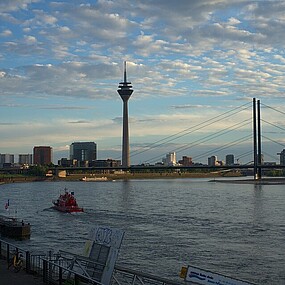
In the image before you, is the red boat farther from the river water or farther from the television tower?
the television tower

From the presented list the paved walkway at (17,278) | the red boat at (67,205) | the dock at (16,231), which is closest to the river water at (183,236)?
the dock at (16,231)

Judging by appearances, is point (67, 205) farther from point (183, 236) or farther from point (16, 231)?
point (183, 236)

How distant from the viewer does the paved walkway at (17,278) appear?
34.9 ft

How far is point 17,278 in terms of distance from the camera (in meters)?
11.0

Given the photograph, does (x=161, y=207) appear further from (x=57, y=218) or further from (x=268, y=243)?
(x=268, y=243)

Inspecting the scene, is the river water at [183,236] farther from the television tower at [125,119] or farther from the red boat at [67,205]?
the television tower at [125,119]

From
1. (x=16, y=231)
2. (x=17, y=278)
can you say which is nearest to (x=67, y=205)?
(x=16, y=231)

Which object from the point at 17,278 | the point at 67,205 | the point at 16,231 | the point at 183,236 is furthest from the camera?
the point at 67,205

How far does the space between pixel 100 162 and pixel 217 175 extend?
1445 inches

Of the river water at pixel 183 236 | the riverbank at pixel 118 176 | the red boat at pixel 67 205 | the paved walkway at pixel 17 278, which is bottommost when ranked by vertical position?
the river water at pixel 183 236

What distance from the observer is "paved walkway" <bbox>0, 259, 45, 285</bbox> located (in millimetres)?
10633

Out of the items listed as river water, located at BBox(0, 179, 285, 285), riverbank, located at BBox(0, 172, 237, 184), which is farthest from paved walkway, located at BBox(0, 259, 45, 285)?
riverbank, located at BBox(0, 172, 237, 184)

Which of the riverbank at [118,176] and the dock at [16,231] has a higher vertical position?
the riverbank at [118,176]

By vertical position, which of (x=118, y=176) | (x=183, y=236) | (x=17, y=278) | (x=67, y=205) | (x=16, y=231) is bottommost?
(x=183, y=236)
